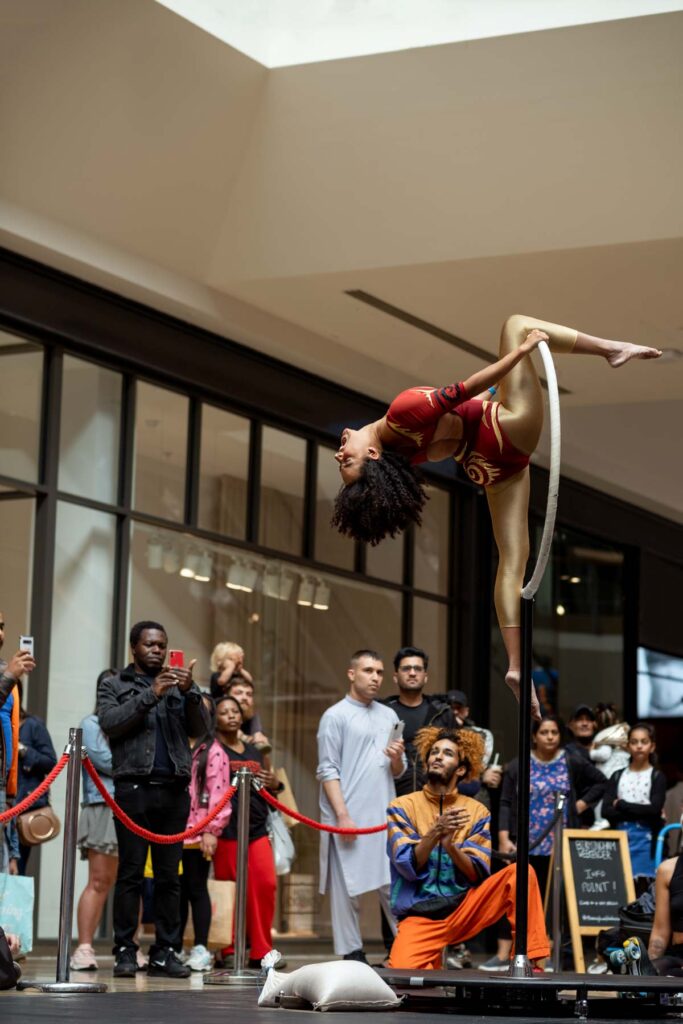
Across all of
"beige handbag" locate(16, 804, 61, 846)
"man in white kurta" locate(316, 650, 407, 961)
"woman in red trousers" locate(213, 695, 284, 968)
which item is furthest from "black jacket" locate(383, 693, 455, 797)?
"beige handbag" locate(16, 804, 61, 846)

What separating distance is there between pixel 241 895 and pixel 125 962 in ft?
2.40

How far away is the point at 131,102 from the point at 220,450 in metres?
3.16

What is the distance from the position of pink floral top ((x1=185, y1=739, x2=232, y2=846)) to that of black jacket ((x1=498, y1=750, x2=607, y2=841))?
2.25 meters

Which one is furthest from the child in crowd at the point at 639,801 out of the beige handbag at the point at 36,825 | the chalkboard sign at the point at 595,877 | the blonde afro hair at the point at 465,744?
the beige handbag at the point at 36,825

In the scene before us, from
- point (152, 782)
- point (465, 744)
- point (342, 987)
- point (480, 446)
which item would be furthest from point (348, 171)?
point (342, 987)

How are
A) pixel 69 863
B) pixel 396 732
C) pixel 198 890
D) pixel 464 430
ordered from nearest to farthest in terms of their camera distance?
pixel 464 430, pixel 69 863, pixel 198 890, pixel 396 732

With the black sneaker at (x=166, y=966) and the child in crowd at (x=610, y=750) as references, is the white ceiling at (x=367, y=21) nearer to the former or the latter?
the black sneaker at (x=166, y=966)

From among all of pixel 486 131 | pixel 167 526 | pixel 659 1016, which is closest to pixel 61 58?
pixel 486 131

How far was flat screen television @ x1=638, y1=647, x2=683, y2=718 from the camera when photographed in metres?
17.4

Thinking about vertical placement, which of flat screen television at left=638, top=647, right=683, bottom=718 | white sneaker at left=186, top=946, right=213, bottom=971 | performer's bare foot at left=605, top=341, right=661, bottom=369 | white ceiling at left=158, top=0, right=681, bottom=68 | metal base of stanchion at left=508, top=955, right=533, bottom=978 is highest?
white ceiling at left=158, top=0, right=681, bottom=68

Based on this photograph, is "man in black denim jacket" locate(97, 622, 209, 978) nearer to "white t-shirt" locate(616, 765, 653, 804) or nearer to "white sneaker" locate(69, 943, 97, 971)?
"white sneaker" locate(69, 943, 97, 971)

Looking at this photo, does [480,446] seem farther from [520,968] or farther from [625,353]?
[520,968]

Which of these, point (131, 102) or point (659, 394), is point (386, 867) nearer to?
point (131, 102)

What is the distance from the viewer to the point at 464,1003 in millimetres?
5848
